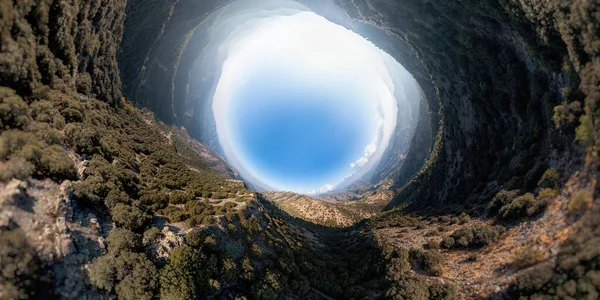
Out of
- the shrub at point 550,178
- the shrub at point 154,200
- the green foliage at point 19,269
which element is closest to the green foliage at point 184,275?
the green foliage at point 19,269

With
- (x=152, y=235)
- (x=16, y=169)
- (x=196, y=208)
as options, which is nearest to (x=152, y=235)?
(x=152, y=235)

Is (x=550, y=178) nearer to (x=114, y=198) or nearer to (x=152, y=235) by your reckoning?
(x=152, y=235)

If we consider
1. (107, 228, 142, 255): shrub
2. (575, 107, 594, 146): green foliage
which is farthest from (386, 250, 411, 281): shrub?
(107, 228, 142, 255): shrub

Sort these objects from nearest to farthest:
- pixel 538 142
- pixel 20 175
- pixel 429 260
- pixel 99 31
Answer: pixel 20 175 → pixel 429 260 → pixel 538 142 → pixel 99 31

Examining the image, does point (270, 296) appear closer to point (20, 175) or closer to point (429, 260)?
point (429, 260)

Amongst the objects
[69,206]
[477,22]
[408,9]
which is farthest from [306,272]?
[408,9]

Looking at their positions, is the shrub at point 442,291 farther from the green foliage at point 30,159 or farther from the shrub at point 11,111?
the shrub at point 11,111
